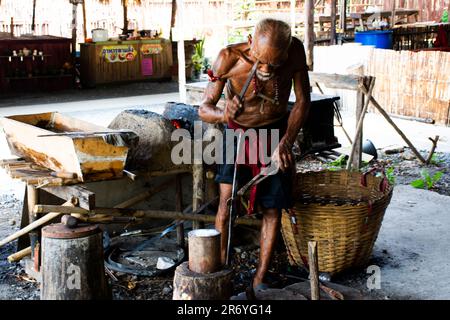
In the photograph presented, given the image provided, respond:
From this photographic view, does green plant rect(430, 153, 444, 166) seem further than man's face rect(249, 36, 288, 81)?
Yes

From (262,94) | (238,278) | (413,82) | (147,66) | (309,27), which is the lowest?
(238,278)

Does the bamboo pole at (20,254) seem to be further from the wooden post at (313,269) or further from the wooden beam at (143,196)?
the wooden post at (313,269)

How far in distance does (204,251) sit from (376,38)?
12957mm

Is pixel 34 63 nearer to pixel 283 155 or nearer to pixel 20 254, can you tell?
pixel 20 254

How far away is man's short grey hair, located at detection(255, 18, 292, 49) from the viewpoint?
358cm

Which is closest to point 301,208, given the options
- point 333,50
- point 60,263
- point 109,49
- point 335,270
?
point 335,270

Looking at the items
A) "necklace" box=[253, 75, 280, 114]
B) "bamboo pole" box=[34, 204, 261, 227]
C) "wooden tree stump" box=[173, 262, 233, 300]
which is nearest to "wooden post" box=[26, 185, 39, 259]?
"bamboo pole" box=[34, 204, 261, 227]

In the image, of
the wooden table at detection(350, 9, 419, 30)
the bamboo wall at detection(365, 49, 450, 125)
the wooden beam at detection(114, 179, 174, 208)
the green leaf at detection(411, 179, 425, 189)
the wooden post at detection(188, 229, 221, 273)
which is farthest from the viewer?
the wooden table at detection(350, 9, 419, 30)

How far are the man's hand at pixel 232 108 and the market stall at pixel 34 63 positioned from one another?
42.2 feet

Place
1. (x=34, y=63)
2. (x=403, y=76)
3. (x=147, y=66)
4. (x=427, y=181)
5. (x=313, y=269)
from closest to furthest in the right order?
(x=313, y=269)
(x=427, y=181)
(x=403, y=76)
(x=34, y=63)
(x=147, y=66)

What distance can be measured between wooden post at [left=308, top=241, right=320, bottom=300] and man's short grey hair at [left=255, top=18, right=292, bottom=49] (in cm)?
139

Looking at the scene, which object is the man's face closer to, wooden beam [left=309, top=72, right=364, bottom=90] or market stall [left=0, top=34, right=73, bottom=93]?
wooden beam [left=309, top=72, right=364, bottom=90]

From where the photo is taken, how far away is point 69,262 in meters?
3.53

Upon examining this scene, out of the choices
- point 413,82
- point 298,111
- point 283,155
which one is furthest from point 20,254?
point 413,82
